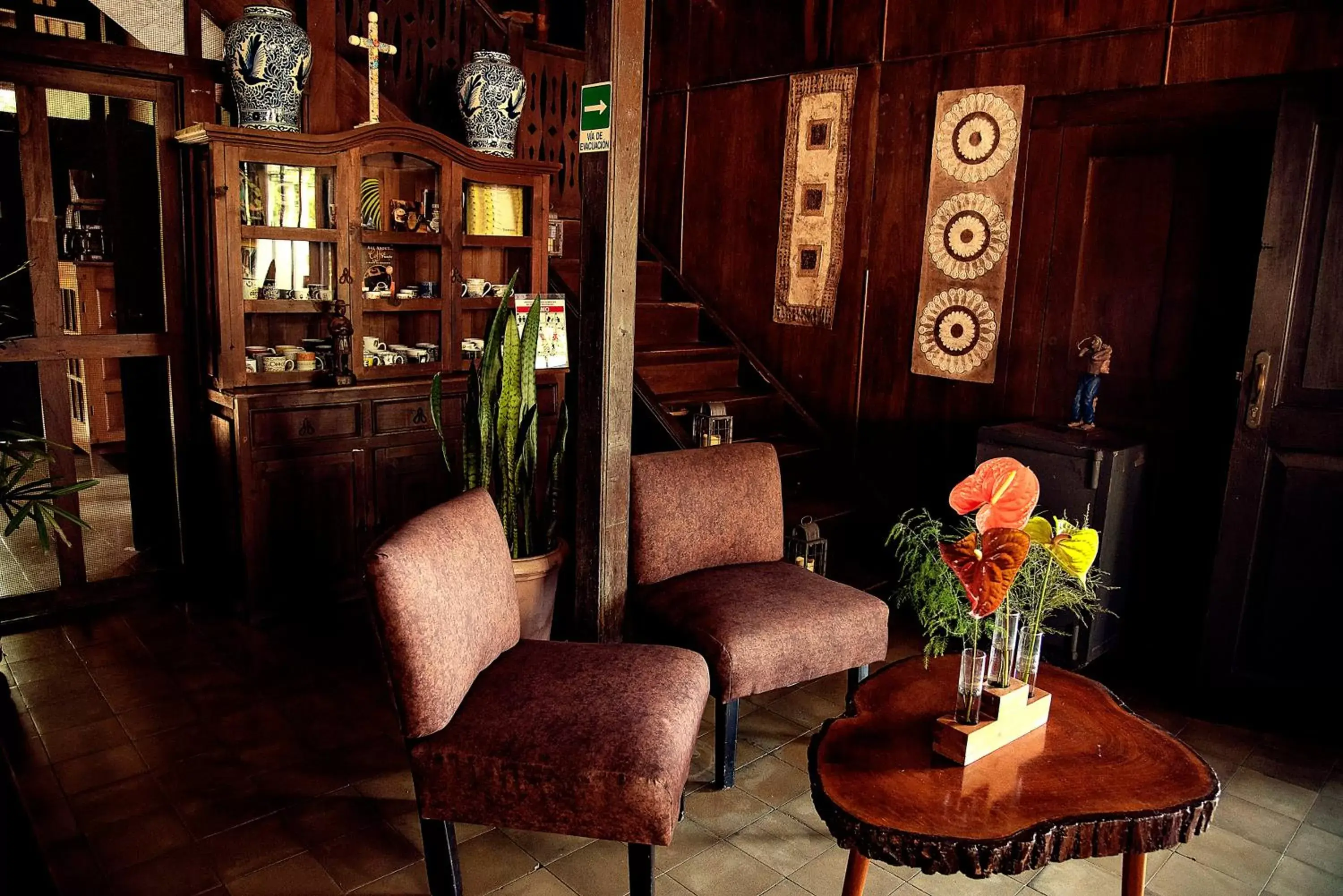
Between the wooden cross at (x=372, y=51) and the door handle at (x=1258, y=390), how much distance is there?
347cm

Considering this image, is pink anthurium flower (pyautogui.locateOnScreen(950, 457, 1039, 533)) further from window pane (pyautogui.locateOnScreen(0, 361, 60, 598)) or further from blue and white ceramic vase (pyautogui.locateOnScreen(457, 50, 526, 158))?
blue and white ceramic vase (pyautogui.locateOnScreen(457, 50, 526, 158))

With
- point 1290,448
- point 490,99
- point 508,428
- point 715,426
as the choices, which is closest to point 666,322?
point 715,426

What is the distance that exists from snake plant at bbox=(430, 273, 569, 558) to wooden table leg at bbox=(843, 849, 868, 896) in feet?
5.01

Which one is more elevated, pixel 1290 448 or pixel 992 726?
pixel 1290 448

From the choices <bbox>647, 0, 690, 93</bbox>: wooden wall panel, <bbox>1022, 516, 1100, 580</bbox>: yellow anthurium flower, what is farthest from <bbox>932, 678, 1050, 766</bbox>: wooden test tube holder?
<bbox>647, 0, 690, 93</bbox>: wooden wall panel

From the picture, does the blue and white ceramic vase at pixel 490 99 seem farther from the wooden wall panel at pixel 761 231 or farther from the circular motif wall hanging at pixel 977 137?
the circular motif wall hanging at pixel 977 137

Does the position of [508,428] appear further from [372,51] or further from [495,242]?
[372,51]

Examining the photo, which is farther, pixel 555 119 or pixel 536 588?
pixel 555 119

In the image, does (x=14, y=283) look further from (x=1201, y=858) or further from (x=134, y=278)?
(x=1201, y=858)

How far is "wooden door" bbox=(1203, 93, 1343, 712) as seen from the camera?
9.80 feet

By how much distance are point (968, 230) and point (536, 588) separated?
8.40 feet

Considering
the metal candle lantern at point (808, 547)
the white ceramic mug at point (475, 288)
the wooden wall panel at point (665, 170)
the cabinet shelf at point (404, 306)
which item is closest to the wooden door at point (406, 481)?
the cabinet shelf at point (404, 306)

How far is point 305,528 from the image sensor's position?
3746 mm

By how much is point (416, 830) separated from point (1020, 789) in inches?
59.8
